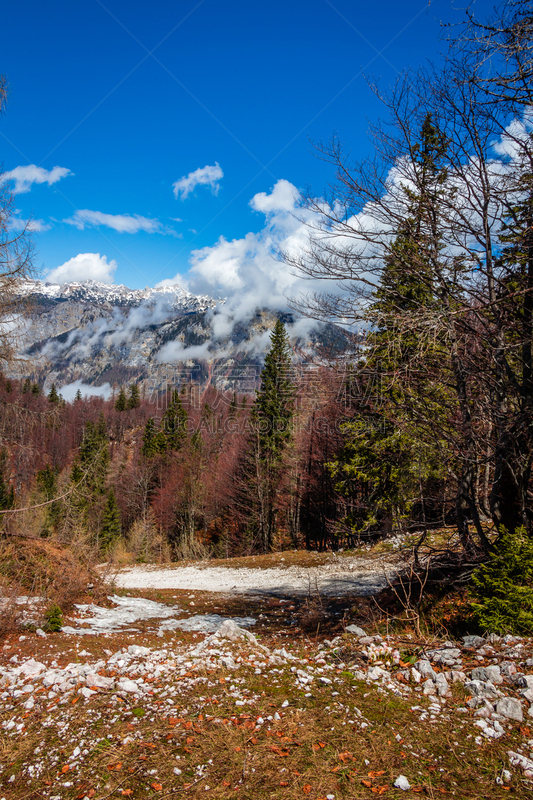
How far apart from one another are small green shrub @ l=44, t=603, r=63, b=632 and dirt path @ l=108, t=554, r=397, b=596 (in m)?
3.67

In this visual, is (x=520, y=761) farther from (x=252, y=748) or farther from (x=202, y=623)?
(x=202, y=623)

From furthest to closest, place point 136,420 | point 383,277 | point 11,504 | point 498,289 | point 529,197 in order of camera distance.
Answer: point 136,420 < point 11,504 < point 383,277 < point 498,289 < point 529,197

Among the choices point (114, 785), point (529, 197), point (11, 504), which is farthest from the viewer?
point (11, 504)

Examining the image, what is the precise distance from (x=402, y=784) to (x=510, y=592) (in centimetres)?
243

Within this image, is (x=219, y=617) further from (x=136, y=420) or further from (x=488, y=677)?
(x=136, y=420)

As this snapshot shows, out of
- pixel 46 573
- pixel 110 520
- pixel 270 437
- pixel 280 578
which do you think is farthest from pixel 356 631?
pixel 110 520

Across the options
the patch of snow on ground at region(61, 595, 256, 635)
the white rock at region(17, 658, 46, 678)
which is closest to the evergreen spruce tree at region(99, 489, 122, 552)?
the patch of snow on ground at region(61, 595, 256, 635)

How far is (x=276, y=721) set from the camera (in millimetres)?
3277

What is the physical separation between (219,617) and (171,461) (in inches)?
1509

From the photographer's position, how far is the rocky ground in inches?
103

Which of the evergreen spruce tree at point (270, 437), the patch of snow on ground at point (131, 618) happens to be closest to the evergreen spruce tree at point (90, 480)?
the patch of snow on ground at point (131, 618)

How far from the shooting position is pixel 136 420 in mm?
93688

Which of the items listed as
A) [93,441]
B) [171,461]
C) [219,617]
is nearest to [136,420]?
[93,441]

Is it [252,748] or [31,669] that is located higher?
[252,748]
